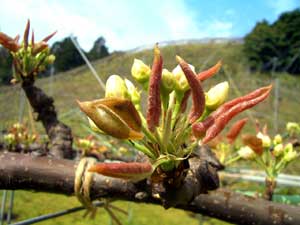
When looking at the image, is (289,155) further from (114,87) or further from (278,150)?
(114,87)

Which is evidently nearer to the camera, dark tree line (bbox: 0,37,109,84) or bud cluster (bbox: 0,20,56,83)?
bud cluster (bbox: 0,20,56,83)

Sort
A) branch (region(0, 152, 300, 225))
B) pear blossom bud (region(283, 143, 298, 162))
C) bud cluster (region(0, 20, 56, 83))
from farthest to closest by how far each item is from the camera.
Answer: pear blossom bud (region(283, 143, 298, 162))
bud cluster (region(0, 20, 56, 83))
branch (region(0, 152, 300, 225))

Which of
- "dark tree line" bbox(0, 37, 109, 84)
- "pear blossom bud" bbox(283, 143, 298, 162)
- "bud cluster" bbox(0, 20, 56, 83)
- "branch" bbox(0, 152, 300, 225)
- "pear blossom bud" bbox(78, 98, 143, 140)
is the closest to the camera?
"pear blossom bud" bbox(78, 98, 143, 140)

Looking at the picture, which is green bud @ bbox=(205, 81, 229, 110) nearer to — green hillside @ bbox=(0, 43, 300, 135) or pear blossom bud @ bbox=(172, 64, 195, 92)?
pear blossom bud @ bbox=(172, 64, 195, 92)

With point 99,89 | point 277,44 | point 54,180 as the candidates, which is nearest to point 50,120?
point 54,180

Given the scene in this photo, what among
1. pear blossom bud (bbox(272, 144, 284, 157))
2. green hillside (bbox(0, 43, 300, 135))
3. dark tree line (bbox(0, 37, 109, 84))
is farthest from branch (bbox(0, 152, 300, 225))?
green hillside (bbox(0, 43, 300, 135))

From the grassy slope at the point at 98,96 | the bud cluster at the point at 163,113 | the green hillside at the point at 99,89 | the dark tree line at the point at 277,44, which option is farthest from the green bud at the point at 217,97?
the dark tree line at the point at 277,44

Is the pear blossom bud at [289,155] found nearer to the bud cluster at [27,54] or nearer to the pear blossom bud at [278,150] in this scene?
the pear blossom bud at [278,150]
